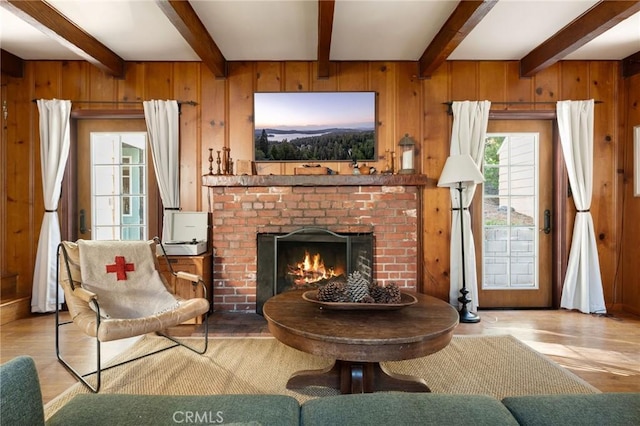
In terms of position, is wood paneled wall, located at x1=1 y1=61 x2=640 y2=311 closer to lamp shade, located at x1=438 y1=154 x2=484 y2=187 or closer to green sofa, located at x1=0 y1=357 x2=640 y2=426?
lamp shade, located at x1=438 y1=154 x2=484 y2=187

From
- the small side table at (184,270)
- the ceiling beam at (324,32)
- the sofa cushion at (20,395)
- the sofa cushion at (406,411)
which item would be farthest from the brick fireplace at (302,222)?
the sofa cushion at (20,395)

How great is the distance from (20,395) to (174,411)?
407mm

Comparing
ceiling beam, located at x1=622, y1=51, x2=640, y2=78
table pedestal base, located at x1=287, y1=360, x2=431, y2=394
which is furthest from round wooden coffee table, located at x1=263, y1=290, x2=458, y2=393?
ceiling beam, located at x1=622, y1=51, x2=640, y2=78

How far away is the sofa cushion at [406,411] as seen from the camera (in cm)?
104

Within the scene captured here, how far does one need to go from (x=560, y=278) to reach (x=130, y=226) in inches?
174

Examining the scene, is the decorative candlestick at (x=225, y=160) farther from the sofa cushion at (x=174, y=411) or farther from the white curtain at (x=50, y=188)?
the sofa cushion at (x=174, y=411)

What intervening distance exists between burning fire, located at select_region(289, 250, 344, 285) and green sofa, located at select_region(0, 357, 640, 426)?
7.55 feet

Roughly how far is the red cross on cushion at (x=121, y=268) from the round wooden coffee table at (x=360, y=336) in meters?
1.20

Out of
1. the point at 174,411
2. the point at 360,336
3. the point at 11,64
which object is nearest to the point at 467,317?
the point at 360,336

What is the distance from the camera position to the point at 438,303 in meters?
2.13

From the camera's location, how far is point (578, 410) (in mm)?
1093

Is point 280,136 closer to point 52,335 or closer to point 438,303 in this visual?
point 438,303

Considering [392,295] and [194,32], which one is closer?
[392,295]

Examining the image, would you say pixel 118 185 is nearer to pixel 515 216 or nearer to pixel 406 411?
pixel 406 411
